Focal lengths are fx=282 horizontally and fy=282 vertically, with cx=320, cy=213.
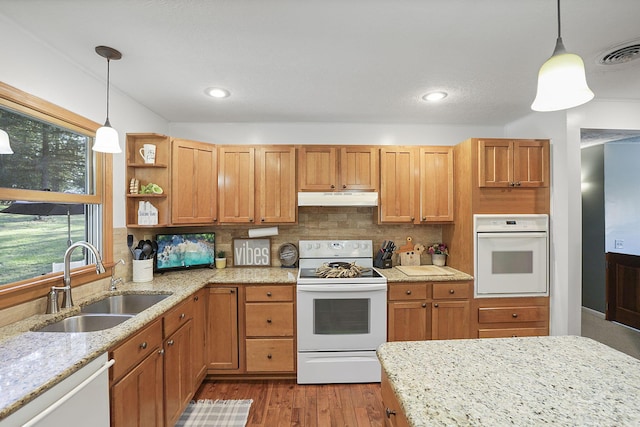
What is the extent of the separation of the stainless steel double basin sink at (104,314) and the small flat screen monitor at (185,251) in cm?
62

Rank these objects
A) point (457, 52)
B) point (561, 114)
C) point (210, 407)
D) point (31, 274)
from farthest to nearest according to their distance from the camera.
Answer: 1. point (561, 114)
2. point (210, 407)
3. point (457, 52)
4. point (31, 274)

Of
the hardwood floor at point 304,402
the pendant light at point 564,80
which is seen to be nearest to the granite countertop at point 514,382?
the pendant light at point 564,80

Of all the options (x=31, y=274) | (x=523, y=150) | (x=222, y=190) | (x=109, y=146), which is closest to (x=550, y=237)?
(x=523, y=150)

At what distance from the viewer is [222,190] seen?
9.28 feet

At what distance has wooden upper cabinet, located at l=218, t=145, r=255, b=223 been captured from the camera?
112 inches

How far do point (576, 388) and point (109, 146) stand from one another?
2376 millimetres

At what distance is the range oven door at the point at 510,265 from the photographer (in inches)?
102

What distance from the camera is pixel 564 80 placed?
1.00 metres

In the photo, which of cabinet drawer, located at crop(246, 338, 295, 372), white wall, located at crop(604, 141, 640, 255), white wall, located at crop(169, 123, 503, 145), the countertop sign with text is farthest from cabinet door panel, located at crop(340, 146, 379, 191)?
white wall, located at crop(604, 141, 640, 255)

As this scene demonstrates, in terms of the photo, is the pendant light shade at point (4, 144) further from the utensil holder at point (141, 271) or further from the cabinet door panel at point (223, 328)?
the cabinet door panel at point (223, 328)

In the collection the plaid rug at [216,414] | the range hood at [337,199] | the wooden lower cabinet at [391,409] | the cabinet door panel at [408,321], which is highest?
the range hood at [337,199]

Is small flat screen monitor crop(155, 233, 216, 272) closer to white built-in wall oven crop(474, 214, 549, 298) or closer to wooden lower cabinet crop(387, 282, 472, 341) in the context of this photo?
wooden lower cabinet crop(387, 282, 472, 341)

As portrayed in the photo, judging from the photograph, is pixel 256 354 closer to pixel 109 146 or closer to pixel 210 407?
pixel 210 407

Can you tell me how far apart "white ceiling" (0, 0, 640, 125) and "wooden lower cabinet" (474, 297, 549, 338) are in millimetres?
1832
